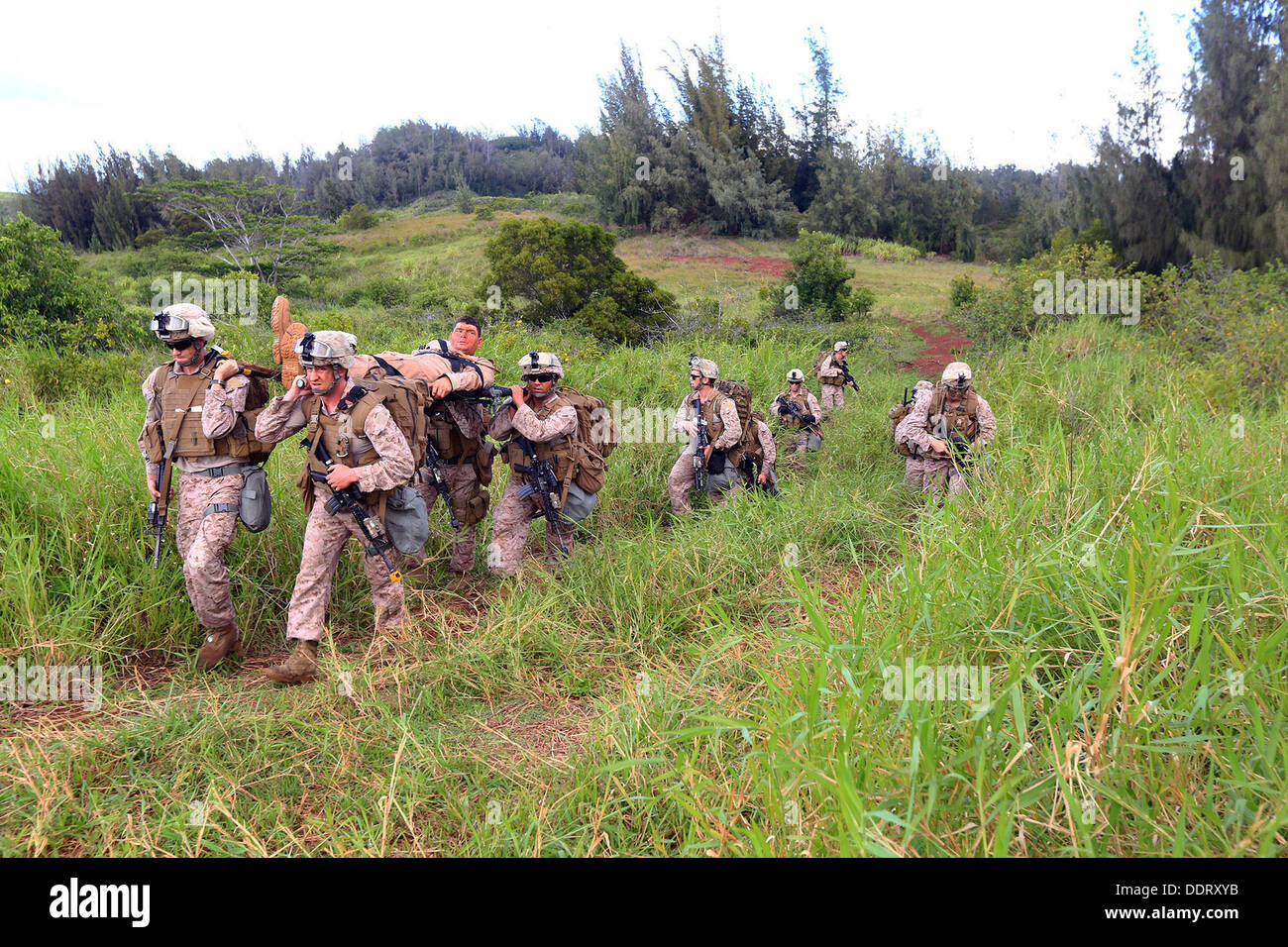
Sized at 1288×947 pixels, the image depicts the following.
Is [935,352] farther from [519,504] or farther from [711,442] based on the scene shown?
[519,504]

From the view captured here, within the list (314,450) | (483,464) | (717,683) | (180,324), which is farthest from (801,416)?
(180,324)

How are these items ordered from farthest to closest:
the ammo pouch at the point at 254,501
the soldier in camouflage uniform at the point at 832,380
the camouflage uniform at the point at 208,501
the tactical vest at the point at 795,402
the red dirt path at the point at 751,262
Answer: the red dirt path at the point at 751,262 → the soldier in camouflage uniform at the point at 832,380 → the tactical vest at the point at 795,402 → the ammo pouch at the point at 254,501 → the camouflage uniform at the point at 208,501

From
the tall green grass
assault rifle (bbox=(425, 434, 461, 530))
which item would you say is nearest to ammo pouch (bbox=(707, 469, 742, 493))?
the tall green grass

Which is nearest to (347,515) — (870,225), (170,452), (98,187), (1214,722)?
(170,452)

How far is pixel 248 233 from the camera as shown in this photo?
1886 centimetres

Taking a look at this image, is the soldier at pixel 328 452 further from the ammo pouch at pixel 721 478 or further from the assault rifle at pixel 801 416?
the assault rifle at pixel 801 416

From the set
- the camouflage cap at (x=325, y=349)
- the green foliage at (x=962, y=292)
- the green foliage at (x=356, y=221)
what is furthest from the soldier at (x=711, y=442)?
the green foliage at (x=356, y=221)

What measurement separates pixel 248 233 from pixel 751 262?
13.6 meters

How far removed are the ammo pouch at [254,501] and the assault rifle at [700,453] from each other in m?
3.47

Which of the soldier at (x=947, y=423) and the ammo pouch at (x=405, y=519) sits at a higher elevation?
the soldier at (x=947, y=423)

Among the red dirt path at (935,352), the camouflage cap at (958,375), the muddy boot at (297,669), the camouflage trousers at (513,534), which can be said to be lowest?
the muddy boot at (297,669)

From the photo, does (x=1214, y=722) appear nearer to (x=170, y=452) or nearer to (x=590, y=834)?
(x=590, y=834)

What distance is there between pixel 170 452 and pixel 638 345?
8.89 metres

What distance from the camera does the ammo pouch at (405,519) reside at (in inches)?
162
